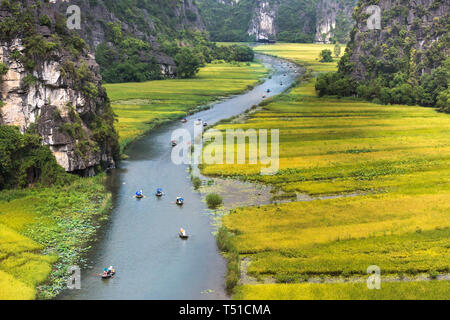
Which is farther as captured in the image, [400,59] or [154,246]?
[400,59]

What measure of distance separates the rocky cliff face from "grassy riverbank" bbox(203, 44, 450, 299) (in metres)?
17.2

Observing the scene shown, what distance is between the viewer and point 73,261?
44.4 meters

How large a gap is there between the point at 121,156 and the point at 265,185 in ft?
79.8

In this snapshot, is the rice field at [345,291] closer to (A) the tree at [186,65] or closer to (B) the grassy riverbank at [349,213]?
(B) the grassy riverbank at [349,213]

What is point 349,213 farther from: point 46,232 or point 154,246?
point 46,232

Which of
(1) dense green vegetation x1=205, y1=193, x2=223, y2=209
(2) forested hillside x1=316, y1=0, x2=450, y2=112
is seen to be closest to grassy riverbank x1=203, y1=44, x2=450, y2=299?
(1) dense green vegetation x1=205, y1=193, x2=223, y2=209

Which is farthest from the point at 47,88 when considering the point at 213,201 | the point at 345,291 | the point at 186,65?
the point at 186,65

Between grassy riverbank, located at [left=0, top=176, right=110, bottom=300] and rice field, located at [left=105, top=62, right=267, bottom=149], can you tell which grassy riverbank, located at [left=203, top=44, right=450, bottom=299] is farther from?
rice field, located at [left=105, top=62, right=267, bottom=149]

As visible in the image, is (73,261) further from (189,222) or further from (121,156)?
(121,156)

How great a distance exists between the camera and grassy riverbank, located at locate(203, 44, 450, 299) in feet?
138

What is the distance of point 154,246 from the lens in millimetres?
47562

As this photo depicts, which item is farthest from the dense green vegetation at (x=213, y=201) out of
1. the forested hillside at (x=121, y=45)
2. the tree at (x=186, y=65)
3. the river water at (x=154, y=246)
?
the tree at (x=186, y=65)

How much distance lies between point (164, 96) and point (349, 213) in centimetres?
8759

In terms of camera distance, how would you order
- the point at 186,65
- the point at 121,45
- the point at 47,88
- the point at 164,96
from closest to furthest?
1. the point at 47,88
2. the point at 164,96
3. the point at 121,45
4. the point at 186,65
